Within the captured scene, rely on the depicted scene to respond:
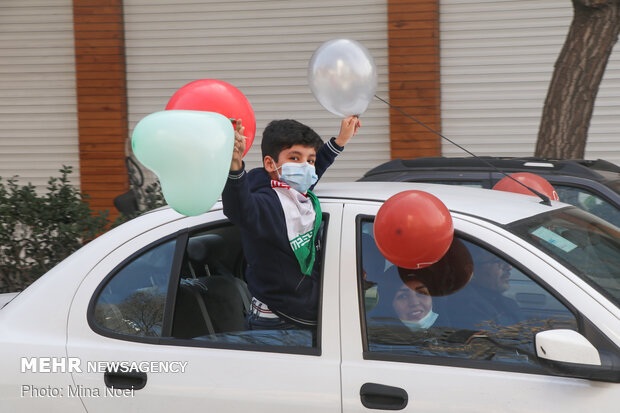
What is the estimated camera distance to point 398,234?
2.63 meters

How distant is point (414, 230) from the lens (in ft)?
8.54

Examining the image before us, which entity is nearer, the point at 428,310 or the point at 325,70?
the point at 428,310

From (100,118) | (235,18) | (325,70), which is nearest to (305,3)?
(235,18)

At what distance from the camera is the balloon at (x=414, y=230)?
2.61m

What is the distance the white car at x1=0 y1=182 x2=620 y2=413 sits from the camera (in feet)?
8.23

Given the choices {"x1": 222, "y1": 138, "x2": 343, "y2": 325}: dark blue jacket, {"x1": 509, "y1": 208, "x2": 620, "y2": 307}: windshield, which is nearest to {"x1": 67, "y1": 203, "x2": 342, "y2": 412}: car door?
{"x1": 222, "y1": 138, "x2": 343, "y2": 325}: dark blue jacket

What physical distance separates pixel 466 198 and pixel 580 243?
444mm

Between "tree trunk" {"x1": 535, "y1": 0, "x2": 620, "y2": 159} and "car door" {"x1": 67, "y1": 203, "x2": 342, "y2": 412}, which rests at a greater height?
"tree trunk" {"x1": 535, "y1": 0, "x2": 620, "y2": 159}

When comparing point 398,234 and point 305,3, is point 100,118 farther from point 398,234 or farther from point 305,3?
point 398,234

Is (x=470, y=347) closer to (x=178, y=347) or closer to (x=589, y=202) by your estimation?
(x=178, y=347)

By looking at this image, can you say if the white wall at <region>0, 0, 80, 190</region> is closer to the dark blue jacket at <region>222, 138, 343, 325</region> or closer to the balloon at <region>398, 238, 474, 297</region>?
the dark blue jacket at <region>222, 138, 343, 325</region>

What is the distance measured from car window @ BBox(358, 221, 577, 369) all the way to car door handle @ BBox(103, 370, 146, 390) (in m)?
0.83

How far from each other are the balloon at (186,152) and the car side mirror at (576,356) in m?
1.12

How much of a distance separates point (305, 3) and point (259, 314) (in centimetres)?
715
